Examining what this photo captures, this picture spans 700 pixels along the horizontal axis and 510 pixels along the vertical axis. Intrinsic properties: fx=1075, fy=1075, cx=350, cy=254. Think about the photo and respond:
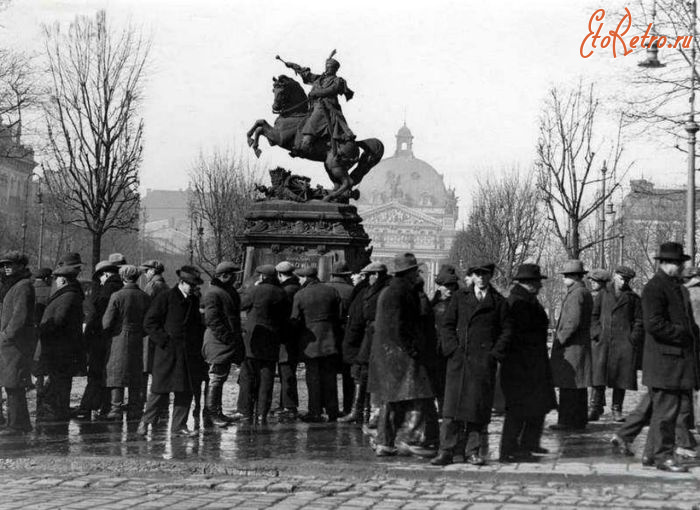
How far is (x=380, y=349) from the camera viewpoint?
10.3 meters

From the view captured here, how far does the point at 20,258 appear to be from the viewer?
12.0 meters

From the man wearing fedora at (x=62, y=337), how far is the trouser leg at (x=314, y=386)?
2715 mm

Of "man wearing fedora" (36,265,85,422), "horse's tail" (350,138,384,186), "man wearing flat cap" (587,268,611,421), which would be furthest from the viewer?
"horse's tail" (350,138,384,186)

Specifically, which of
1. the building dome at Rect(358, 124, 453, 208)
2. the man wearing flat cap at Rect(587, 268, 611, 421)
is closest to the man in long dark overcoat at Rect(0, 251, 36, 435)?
the man wearing flat cap at Rect(587, 268, 611, 421)

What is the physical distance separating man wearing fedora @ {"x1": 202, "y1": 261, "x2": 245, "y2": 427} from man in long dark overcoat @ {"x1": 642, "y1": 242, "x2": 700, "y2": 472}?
4.63 m

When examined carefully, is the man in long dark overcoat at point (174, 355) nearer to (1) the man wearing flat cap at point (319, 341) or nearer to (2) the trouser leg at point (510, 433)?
(1) the man wearing flat cap at point (319, 341)

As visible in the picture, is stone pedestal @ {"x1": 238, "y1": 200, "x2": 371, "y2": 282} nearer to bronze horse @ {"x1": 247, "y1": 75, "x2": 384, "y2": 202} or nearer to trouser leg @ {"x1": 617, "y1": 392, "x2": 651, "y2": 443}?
bronze horse @ {"x1": 247, "y1": 75, "x2": 384, "y2": 202}

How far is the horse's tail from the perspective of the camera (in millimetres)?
21156

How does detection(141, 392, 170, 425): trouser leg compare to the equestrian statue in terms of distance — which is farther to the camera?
the equestrian statue

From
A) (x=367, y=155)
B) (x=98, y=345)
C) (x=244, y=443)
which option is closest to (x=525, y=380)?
(x=244, y=443)

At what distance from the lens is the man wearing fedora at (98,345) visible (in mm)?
12984

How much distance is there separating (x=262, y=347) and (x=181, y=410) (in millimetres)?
1541

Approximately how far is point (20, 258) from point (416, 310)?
183 inches

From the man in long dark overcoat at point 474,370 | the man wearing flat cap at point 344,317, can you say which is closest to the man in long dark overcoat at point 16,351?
the man wearing flat cap at point 344,317
